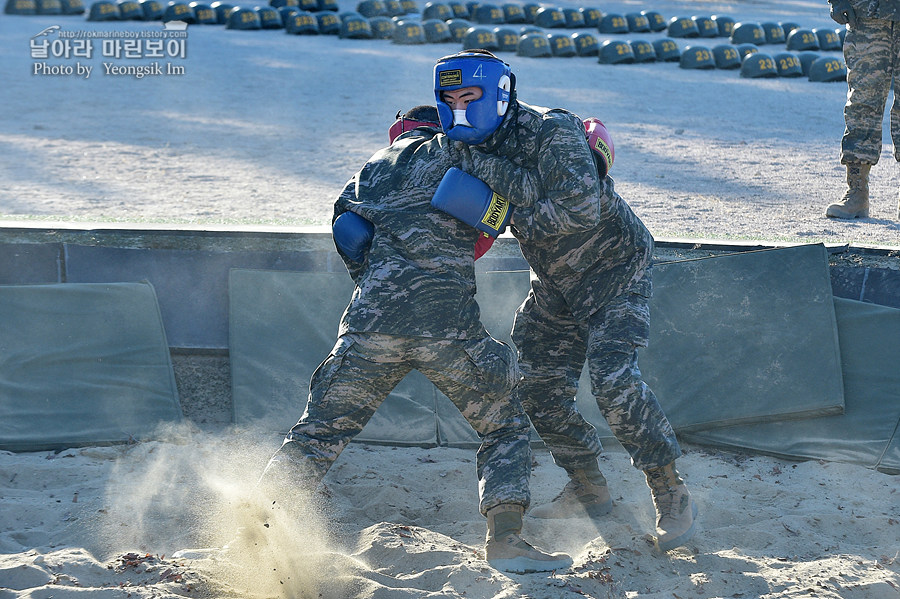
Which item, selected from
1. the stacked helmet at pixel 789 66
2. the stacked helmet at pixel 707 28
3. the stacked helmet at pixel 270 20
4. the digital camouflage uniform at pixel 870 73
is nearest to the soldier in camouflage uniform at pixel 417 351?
the digital camouflage uniform at pixel 870 73

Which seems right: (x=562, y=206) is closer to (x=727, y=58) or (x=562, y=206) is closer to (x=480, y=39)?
(x=727, y=58)

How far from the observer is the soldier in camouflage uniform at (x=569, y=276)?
12.6 ft

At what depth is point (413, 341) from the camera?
12.2 feet

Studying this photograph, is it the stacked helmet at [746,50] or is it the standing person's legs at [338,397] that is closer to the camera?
the standing person's legs at [338,397]

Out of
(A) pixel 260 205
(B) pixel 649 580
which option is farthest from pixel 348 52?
(B) pixel 649 580

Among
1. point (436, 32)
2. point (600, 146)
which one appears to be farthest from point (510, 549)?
point (436, 32)

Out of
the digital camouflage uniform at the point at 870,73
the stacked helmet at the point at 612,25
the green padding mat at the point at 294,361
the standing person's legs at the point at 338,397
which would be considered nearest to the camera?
the standing person's legs at the point at 338,397

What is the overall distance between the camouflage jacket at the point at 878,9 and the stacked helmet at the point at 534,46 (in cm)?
1108

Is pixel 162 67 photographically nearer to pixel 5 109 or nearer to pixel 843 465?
pixel 5 109

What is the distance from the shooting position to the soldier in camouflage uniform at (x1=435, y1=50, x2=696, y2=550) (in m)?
3.85

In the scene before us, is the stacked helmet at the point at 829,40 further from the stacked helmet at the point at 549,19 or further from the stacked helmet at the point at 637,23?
the stacked helmet at the point at 549,19

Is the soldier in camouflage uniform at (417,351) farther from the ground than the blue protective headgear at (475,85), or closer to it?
closer to it

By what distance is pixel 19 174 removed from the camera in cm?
969

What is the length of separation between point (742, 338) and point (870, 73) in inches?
122
